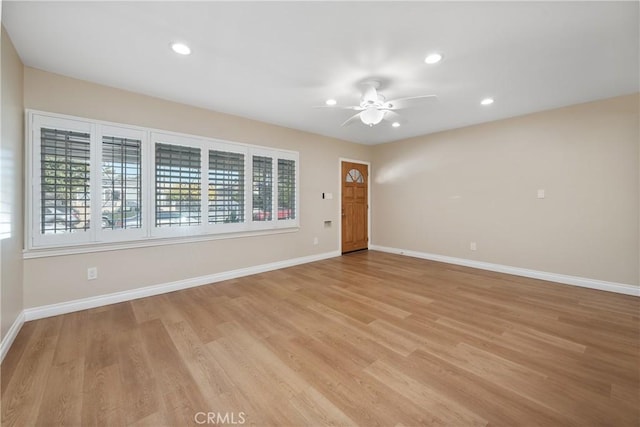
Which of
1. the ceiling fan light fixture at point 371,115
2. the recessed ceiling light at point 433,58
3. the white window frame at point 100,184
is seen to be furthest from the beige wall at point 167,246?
the recessed ceiling light at point 433,58

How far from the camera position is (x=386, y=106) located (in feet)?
9.70

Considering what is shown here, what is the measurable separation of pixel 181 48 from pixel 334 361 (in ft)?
9.70

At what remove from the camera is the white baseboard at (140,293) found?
2.68m

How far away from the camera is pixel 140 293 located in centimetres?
323

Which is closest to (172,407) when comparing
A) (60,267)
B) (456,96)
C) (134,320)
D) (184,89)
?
(134,320)

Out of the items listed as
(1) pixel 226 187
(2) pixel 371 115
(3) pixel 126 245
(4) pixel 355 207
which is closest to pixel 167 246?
(3) pixel 126 245

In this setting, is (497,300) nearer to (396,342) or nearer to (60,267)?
(396,342)

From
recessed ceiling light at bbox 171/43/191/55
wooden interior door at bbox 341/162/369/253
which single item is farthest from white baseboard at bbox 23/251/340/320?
recessed ceiling light at bbox 171/43/191/55

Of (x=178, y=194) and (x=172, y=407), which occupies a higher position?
(x=178, y=194)

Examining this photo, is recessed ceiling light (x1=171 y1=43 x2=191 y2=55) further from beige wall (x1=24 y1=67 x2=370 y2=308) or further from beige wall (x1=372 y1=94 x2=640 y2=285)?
beige wall (x1=372 y1=94 x2=640 y2=285)

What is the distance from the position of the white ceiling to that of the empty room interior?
0.07 feet

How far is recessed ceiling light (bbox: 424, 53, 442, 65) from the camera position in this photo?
2.41 m

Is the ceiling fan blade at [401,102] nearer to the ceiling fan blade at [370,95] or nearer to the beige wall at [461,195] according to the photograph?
the ceiling fan blade at [370,95]

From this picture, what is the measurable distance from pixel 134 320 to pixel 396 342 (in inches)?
101
